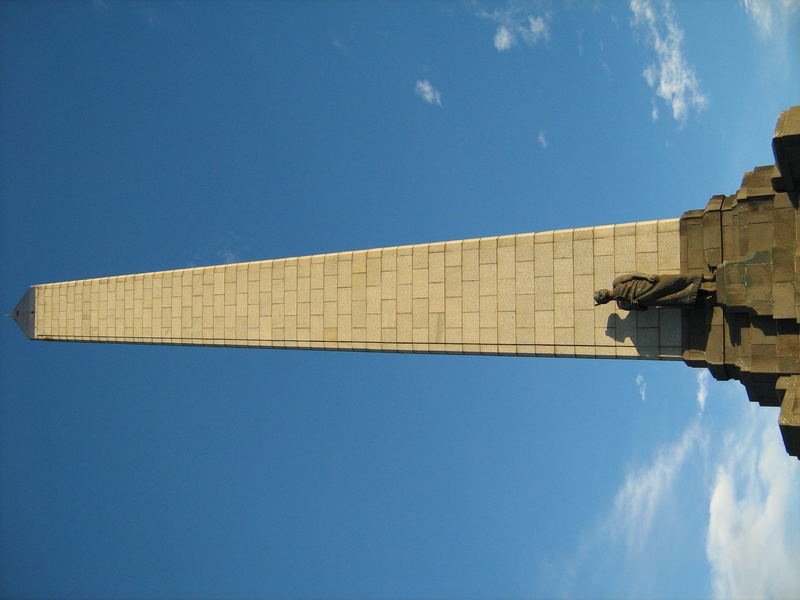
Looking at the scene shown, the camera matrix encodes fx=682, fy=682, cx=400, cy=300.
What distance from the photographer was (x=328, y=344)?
20.2 metres

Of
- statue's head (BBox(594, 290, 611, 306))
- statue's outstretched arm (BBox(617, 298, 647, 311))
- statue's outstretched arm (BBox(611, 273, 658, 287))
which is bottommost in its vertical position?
statue's outstretched arm (BBox(617, 298, 647, 311))

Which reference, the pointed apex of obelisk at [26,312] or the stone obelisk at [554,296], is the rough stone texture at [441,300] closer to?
the stone obelisk at [554,296]

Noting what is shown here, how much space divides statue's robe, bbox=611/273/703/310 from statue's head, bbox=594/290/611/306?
11 centimetres

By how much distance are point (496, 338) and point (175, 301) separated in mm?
12563

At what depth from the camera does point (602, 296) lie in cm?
1507

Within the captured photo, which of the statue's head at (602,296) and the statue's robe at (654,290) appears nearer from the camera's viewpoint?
the statue's robe at (654,290)

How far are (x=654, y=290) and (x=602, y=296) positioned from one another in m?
1.11

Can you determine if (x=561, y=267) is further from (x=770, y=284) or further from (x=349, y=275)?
(x=349, y=275)

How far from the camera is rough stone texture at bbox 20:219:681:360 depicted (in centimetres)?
1579

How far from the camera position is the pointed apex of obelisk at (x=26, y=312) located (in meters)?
32.1

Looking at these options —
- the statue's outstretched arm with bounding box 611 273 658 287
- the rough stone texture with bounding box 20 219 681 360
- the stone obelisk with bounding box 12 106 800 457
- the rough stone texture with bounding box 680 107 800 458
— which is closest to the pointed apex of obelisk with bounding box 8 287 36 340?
the rough stone texture with bounding box 20 219 681 360

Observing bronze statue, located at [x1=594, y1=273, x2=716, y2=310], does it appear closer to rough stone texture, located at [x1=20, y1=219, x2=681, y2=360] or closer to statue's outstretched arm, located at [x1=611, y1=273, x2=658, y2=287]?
statue's outstretched arm, located at [x1=611, y1=273, x2=658, y2=287]

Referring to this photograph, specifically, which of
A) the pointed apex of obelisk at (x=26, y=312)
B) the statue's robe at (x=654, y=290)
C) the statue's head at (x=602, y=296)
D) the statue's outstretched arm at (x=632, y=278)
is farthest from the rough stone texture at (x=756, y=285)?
the pointed apex of obelisk at (x=26, y=312)

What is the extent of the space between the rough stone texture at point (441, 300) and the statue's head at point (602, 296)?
0.84m
